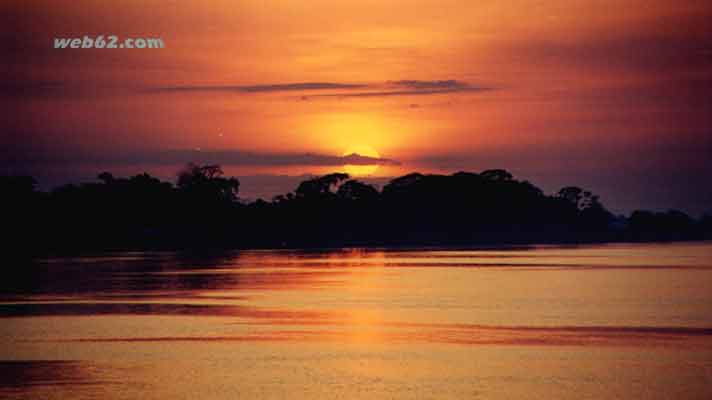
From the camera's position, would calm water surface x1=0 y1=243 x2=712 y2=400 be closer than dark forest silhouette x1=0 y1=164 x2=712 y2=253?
Yes

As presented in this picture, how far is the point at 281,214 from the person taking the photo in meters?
158

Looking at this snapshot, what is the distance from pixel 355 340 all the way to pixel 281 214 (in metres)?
129

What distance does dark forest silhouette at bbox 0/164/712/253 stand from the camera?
13050cm

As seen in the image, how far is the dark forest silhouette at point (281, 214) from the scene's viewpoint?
Result: 5138 inches

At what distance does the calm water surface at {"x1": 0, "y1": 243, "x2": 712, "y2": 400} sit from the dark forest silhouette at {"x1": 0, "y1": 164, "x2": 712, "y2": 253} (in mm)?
76657

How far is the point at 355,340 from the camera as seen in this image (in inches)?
1180

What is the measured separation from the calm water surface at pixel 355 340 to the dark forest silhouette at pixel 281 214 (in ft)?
251

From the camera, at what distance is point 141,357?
26.5m

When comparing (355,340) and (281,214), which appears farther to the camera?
(281,214)

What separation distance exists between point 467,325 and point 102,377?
560 inches

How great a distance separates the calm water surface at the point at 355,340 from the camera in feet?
73.0

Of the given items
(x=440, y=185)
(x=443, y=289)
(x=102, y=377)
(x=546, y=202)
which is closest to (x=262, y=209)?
(x=440, y=185)

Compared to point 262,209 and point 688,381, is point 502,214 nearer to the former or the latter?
point 262,209

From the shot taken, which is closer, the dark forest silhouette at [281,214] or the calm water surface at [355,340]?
the calm water surface at [355,340]
